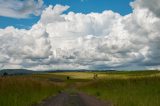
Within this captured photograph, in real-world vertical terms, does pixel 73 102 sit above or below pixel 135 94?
below

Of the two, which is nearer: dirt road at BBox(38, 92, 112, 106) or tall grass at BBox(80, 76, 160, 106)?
tall grass at BBox(80, 76, 160, 106)

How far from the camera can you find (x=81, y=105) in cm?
2452

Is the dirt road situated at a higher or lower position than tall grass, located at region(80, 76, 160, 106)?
lower

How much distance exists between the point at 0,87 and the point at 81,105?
925 cm

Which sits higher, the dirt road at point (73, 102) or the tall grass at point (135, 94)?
the tall grass at point (135, 94)

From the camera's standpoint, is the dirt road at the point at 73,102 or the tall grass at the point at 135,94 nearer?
the tall grass at the point at 135,94

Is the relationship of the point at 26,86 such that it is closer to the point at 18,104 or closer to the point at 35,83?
the point at 35,83

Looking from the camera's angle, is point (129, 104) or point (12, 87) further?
point (12, 87)

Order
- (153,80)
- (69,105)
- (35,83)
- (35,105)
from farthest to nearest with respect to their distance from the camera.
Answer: (153,80), (35,83), (35,105), (69,105)

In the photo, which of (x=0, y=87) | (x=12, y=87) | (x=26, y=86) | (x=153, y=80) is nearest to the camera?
(x=0, y=87)

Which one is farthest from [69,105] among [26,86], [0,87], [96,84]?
[96,84]

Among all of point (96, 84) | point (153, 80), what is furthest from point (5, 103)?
point (96, 84)

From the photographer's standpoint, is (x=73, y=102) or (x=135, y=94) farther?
(x=135, y=94)

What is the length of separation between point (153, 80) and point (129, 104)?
24202 mm
